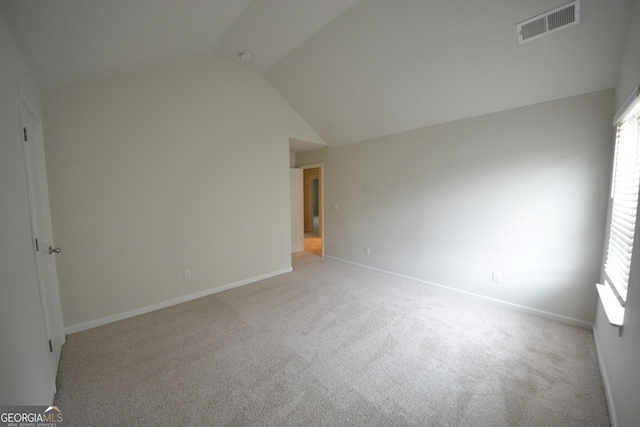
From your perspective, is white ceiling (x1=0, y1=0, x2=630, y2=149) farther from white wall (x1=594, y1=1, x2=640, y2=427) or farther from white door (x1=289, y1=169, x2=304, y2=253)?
white door (x1=289, y1=169, x2=304, y2=253)

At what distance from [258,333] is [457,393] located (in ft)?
5.75

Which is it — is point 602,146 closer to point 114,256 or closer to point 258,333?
point 258,333

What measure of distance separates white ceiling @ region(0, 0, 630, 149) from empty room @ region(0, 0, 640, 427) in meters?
0.02

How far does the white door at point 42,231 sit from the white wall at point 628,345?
3.38 m

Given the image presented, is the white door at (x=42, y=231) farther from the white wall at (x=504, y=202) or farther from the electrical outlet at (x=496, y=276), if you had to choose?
the electrical outlet at (x=496, y=276)

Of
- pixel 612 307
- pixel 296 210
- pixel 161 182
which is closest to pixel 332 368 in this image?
pixel 612 307

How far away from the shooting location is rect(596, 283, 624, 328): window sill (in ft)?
4.82

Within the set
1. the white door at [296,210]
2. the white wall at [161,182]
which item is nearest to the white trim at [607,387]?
the white wall at [161,182]

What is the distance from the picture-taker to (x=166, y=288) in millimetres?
2947

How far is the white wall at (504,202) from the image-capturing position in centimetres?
235

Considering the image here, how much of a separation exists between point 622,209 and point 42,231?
4468 mm

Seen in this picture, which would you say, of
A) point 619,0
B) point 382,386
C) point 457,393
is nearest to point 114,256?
point 382,386

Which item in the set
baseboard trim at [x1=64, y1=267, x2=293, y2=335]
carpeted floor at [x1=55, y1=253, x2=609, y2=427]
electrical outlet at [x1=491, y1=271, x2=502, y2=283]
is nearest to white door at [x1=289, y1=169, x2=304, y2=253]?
baseboard trim at [x1=64, y1=267, x2=293, y2=335]

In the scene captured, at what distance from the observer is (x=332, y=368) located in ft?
6.19
